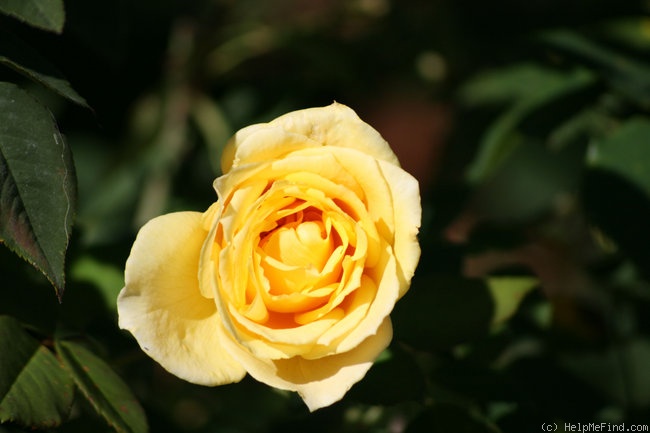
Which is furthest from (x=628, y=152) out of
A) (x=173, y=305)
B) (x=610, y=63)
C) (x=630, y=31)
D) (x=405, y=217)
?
Answer: (x=173, y=305)

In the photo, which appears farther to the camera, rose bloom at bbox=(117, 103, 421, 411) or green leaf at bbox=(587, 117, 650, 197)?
green leaf at bbox=(587, 117, 650, 197)

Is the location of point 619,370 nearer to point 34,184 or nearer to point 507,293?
point 507,293

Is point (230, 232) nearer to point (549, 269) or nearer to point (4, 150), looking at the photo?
point (4, 150)

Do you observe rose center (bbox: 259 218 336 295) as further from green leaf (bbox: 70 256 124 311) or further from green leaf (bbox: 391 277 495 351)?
green leaf (bbox: 70 256 124 311)

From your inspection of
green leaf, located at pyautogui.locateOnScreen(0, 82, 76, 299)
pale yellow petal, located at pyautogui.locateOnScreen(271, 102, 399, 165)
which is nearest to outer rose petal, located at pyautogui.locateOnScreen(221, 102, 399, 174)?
pale yellow petal, located at pyautogui.locateOnScreen(271, 102, 399, 165)

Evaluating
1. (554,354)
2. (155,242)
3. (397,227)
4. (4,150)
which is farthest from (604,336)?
(4,150)

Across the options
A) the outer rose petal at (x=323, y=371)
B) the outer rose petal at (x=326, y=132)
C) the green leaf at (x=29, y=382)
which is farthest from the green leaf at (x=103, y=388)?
the outer rose petal at (x=326, y=132)

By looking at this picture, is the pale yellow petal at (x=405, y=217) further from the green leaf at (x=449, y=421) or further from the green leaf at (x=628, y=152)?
the green leaf at (x=628, y=152)
